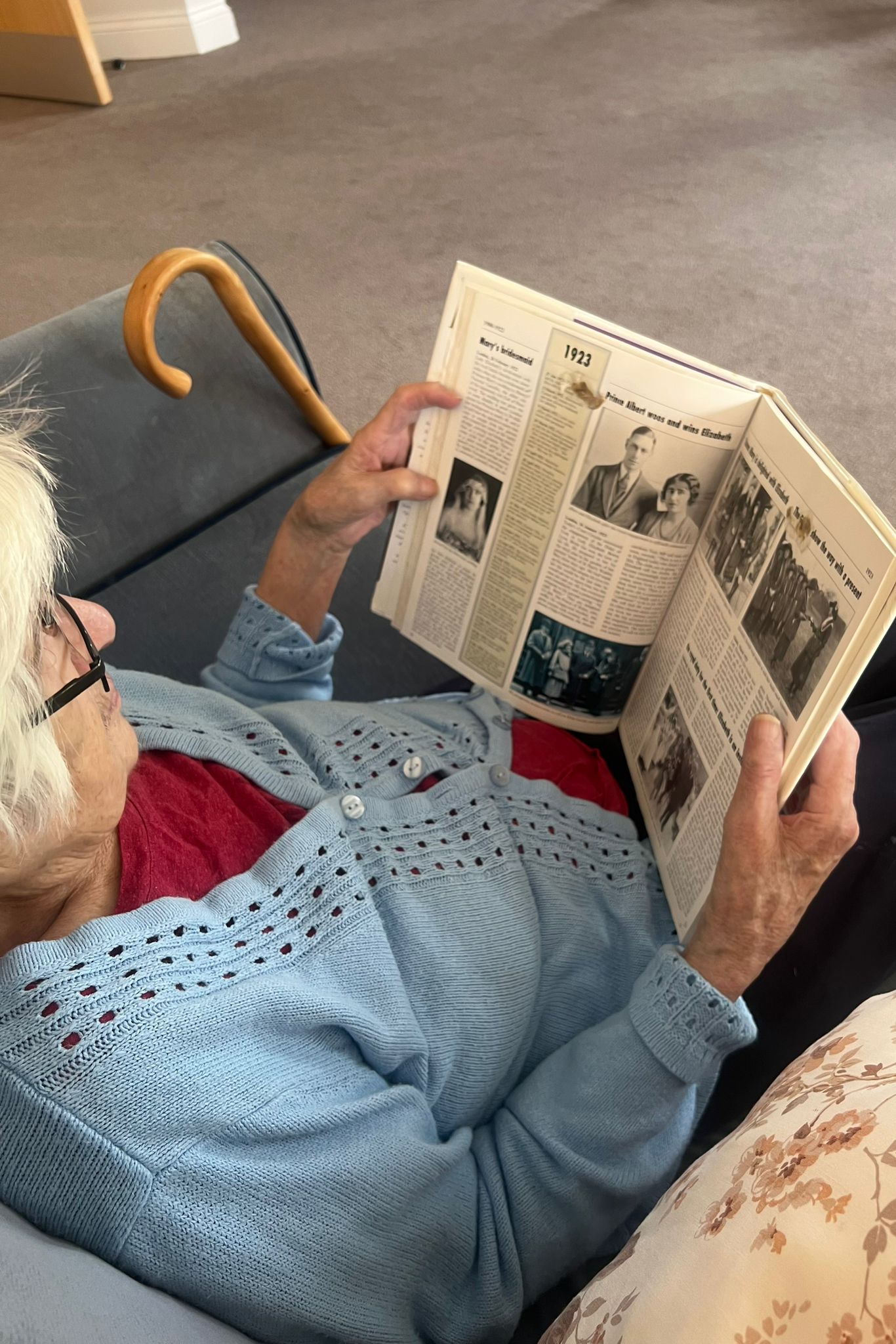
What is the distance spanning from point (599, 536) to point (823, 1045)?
17.9 inches

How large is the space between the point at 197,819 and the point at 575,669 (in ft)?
1.25

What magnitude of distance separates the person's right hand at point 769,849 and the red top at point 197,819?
0.25 meters

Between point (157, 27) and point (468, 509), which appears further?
point (157, 27)

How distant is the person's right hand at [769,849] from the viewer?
2.31 ft

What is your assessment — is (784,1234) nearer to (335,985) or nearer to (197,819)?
(335,985)

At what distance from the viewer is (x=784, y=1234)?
1.52 feet

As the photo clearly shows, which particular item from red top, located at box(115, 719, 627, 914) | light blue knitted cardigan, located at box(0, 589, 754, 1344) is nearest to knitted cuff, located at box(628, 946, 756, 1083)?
light blue knitted cardigan, located at box(0, 589, 754, 1344)

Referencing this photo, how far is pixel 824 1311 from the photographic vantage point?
1.39 feet

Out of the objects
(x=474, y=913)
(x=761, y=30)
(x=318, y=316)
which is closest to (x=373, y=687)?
(x=474, y=913)

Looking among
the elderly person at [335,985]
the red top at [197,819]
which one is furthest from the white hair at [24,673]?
the red top at [197,819]

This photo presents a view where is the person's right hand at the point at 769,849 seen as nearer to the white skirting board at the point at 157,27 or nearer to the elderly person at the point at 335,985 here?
the elderly person at the point at 335,985

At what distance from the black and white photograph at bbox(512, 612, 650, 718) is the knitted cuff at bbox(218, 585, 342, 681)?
24 cm

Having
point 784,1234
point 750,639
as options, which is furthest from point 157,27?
point 784,1234

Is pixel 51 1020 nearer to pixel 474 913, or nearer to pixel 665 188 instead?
pixel 474 913
